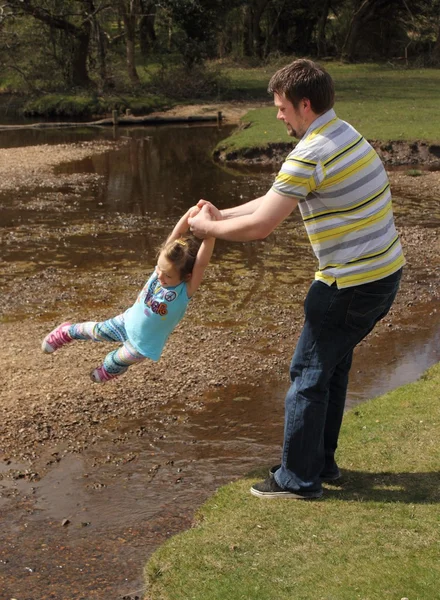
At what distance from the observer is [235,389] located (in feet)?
32.3

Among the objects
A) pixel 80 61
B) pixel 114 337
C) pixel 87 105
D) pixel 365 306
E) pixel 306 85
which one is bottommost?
pixel 87 105

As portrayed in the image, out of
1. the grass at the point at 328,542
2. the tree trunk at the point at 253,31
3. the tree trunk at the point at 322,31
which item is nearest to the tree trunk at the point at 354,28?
the tree trunk at the point at 322,31

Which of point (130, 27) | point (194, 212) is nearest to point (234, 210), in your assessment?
point (194, 212)

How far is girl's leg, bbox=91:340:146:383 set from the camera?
6.72m

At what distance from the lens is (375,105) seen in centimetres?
3344

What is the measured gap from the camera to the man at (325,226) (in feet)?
17.3

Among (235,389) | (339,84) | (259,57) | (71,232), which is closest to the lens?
(235,389)

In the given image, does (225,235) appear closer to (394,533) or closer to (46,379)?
(394,533)

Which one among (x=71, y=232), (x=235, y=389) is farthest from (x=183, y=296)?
(x=71, y=232)

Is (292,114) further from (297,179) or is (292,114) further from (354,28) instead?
(354,28)

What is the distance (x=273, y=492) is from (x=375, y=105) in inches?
1154

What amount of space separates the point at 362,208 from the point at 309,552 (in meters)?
2.26

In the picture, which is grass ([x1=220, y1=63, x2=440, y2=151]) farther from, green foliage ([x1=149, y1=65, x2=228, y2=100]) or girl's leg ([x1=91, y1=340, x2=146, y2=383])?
girl's leg ([x1=91, y1=340, x2=146, y2=383])

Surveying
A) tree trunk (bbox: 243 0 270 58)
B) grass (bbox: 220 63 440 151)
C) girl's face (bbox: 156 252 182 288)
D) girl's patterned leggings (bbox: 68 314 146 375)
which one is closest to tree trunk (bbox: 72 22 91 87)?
grass (bbox: 220 63 440 151)
